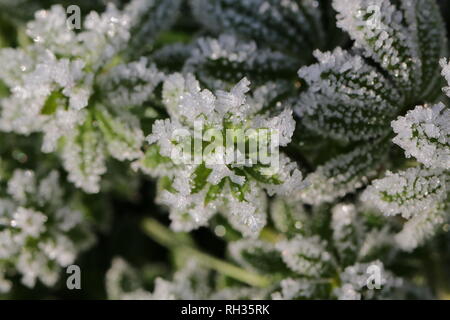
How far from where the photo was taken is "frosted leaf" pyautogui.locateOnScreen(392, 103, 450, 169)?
1558mm

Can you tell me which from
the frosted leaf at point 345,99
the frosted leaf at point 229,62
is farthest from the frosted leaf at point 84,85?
the frosted leaf at point 345,99

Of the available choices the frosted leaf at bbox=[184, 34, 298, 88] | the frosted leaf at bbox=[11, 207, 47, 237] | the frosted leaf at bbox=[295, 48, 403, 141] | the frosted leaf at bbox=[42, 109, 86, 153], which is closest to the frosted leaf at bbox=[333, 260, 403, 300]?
the frosted leaf at bbox=[295, 48, 403, 141]

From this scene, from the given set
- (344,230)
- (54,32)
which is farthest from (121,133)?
(344,230)

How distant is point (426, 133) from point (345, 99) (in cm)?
28

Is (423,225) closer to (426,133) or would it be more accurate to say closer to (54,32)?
(426,133)

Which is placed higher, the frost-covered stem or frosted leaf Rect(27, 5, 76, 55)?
frosted leaf Rect(27, 5, 76, 55)

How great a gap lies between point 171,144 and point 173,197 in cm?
15

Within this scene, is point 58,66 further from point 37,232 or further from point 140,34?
point 37,232

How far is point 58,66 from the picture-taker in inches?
71.1

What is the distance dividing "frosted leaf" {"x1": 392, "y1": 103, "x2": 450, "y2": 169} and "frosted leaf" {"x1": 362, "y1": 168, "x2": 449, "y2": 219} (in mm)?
94

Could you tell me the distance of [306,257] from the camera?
6.59 ft

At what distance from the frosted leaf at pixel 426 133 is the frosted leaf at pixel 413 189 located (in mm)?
94

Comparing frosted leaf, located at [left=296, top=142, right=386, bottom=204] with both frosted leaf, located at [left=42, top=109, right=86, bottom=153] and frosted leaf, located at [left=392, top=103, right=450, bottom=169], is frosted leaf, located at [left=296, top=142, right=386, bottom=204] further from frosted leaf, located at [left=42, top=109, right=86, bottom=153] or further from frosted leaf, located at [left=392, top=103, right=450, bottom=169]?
frosted leaf, located at [left=42, top=109, right=86, bottom=153]

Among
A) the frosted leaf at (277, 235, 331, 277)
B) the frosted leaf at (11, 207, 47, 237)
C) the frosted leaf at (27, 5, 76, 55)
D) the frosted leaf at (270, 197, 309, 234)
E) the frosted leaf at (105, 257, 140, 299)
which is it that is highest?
the frosted leaf at (27, 5, 76, 55)
